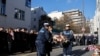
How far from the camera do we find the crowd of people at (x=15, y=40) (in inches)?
842

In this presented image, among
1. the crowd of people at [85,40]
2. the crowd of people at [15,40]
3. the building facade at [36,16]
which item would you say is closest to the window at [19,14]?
the crowd of people at [15,40]

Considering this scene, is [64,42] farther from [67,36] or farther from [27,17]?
[27,17]

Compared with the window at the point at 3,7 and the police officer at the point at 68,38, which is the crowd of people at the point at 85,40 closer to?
the window at the point at 3,7

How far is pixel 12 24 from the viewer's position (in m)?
31.6

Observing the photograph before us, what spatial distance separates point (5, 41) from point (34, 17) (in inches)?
2276

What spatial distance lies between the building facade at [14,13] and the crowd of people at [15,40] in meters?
5.09

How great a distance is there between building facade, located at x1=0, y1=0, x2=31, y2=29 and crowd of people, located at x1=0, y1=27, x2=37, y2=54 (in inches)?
200

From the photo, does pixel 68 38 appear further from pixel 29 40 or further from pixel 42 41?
pixel 29 40

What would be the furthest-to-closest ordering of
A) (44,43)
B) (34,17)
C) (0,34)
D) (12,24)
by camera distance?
(34,17), (12,24), (0,34), (44,43)

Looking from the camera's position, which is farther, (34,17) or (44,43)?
(34,17)

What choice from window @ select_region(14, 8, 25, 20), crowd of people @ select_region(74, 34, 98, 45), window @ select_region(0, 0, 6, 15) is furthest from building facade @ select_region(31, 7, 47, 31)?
window @ select_region(0, 0, 6, 15)

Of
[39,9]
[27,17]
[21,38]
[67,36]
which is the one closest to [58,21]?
[39,9]

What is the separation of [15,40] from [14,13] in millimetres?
10058

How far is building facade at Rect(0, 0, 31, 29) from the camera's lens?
→ 96.4 feet
